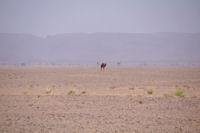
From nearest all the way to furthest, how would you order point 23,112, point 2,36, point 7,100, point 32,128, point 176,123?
1. point 32,128
2. point 176,123
3. point 23,112
4. point 7,100
5. point 2,36

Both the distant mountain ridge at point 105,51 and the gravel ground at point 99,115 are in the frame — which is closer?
the gravel ground at point 99,115

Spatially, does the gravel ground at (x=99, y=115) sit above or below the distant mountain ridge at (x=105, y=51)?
below

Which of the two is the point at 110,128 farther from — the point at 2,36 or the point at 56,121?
the point at 2,36

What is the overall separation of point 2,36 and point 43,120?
653 ft

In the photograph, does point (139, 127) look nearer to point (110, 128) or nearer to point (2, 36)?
point (110, 128)

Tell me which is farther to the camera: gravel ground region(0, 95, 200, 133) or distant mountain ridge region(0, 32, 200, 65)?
distant mountain ridge region(0, 32, 200, 65)

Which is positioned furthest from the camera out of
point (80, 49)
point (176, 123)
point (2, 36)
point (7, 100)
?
point (2, 36)

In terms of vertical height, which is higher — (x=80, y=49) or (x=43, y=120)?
(x=80, y=49)

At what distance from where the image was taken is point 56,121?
1039 centimetres

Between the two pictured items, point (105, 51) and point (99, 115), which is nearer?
point (99, 115)

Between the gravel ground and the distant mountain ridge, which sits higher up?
the distant mountain ridge

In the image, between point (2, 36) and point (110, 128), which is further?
point (2, 36)

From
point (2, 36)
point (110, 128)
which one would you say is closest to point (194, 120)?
point (110, 128)

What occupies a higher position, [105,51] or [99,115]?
[105,51]
